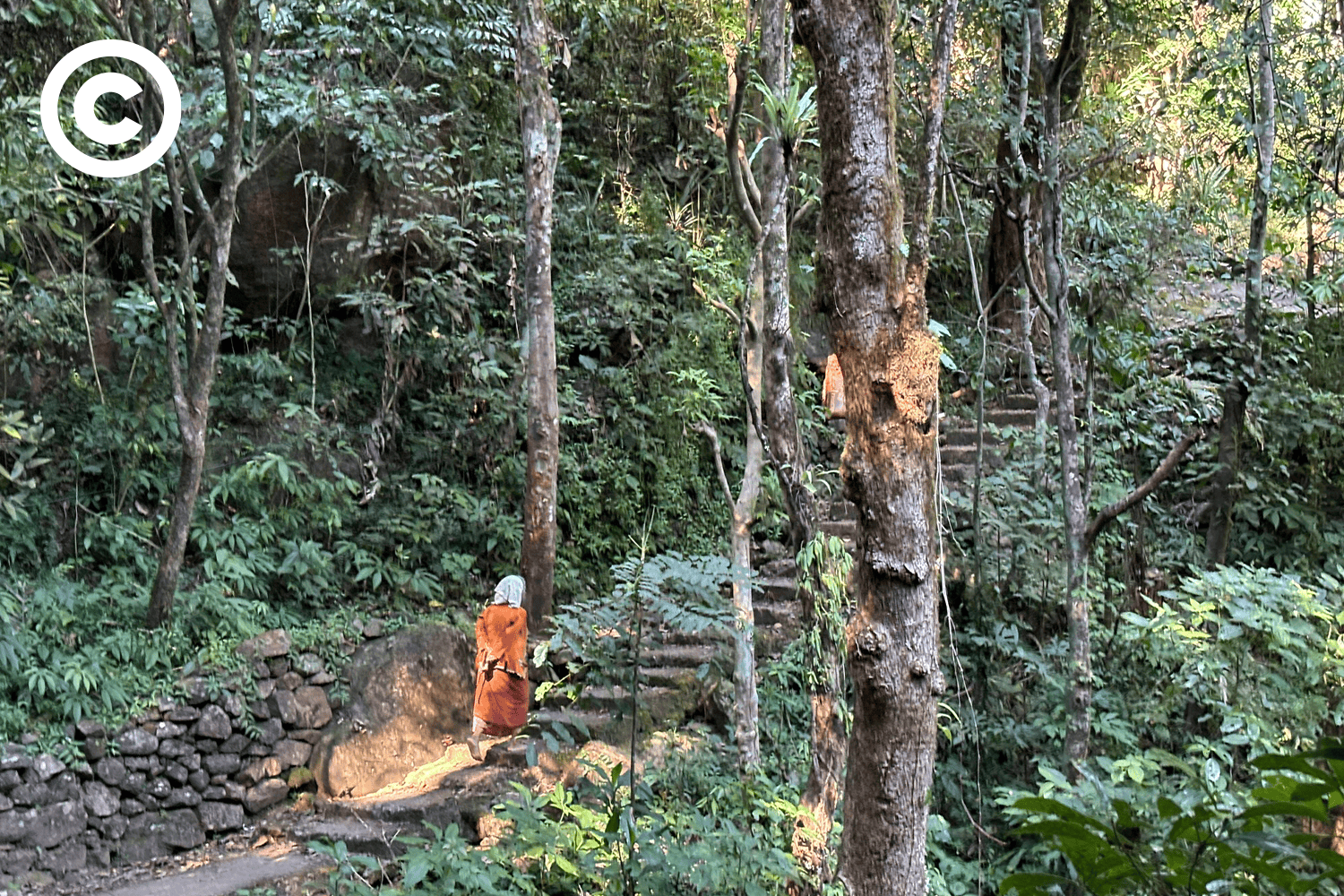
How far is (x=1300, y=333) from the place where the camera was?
7000 millimetres

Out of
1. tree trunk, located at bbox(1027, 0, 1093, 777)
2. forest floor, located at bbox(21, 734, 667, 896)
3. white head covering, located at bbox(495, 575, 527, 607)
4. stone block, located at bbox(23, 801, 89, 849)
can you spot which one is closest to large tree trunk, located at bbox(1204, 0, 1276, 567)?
tree trunk, located at bbox(1027, 0, 1093, 777)

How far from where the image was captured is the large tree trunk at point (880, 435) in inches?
89.0

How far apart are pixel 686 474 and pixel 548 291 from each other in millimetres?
2768

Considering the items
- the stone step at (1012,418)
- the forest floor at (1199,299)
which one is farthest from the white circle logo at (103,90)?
the forest floor at (1199,299)

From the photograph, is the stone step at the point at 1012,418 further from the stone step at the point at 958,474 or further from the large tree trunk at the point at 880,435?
the large tree trunk at the point at 880,435

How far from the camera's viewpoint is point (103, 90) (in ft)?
19.3

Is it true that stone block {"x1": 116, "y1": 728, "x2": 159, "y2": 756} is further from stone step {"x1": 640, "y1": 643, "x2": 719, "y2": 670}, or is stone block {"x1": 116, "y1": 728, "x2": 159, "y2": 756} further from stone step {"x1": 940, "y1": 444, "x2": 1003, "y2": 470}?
stone step {"x1": 940, "y1": 444, "x2": 1003, "y2": 470}

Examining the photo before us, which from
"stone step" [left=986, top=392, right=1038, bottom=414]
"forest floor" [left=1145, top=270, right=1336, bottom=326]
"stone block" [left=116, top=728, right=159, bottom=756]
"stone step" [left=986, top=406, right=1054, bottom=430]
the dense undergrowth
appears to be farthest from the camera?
"stone step" [left=986, top=392, right=1038, bottom=414]

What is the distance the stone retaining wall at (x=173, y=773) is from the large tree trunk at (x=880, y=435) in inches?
208

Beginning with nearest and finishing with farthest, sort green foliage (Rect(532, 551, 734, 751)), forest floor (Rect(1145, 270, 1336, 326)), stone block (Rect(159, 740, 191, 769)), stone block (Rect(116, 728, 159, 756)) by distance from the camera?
green foliage (Rect(532, 551, 734, 751)), stone block (Rect(116, 728, 159, 756)), stone block (Rect(159, 740, 191, 769)), forest floor (Rect(1145, 270, 1336, 326))

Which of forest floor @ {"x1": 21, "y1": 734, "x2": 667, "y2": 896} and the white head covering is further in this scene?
the white head covering

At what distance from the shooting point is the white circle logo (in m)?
5.45

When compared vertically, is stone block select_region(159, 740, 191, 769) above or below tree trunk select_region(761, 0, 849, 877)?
below

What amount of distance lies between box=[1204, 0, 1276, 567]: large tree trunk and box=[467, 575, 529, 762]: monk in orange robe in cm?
442
